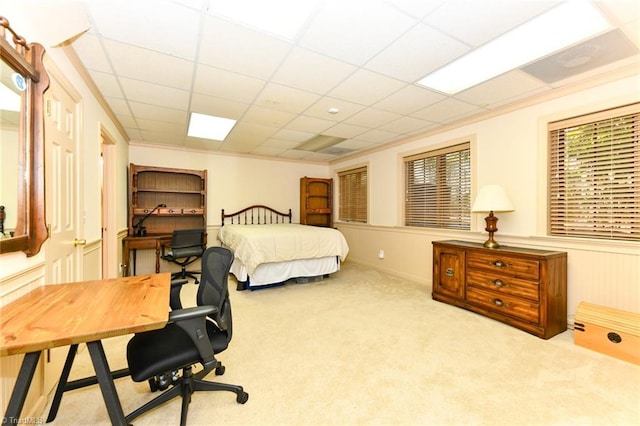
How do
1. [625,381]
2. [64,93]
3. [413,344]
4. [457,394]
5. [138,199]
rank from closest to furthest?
[457,394] → [625,381] → [64,93] → [413,344] → [138,199]

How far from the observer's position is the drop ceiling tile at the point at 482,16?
1.65 m

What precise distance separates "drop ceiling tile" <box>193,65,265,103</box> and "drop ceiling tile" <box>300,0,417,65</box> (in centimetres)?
82

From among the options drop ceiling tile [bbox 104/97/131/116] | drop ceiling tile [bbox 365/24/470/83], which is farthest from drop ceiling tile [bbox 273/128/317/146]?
drop ceiling tile [bbox 365/24/470/83]

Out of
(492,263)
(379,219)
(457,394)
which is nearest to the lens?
(457,394)

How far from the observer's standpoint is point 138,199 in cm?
488

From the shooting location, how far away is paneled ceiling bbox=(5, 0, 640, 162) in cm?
170

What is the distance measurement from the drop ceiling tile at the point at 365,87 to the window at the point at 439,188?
5.43 feet

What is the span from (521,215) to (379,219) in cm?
242

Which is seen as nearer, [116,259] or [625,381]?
[625,381]

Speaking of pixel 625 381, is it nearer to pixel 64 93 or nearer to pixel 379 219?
pixel 379 219

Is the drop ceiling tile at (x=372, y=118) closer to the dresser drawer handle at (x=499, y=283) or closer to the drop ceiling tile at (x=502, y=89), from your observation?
the drop ceiling tile at (x=502, y=89)

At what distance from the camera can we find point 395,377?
6.36 ft

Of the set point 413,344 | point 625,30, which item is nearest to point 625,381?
point 413,344

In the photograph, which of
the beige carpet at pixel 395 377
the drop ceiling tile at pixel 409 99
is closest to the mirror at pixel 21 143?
the beige carpet at pixel 395 377
